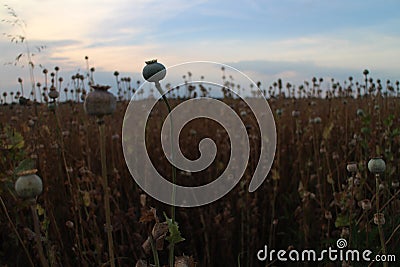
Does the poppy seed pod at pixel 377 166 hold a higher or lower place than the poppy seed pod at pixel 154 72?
lower

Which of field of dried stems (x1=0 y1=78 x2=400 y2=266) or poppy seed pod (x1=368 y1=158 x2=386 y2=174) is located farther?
field of dried stems (x1=0 y1=78 x2=400 y2=266)

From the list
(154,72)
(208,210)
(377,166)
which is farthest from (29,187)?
(208,210)

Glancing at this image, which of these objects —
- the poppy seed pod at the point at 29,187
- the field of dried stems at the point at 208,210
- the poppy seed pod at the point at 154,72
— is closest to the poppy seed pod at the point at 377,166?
the field of dried stems at the point at 208,210

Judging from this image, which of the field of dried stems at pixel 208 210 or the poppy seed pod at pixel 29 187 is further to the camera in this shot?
the field of dried stems at pixel 208 210

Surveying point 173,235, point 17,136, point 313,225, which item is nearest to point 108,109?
point 173,235

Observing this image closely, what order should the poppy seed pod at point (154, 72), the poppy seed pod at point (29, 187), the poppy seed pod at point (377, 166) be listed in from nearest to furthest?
1. the poppy seed pod at point (29, 187)
2. the poppy seed pod at point (154, 72)
3. the poppy seed pod at point (377, 166)

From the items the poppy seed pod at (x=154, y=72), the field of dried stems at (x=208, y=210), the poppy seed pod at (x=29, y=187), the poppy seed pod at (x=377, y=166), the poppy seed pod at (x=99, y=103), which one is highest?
the poppy seed pod at (x=154, y=72)

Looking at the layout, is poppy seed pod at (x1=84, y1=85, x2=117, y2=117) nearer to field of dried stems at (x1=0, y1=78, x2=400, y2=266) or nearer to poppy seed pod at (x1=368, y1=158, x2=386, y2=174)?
field of dried stems at (x1=0, y1=78, x2=400, y2=266)

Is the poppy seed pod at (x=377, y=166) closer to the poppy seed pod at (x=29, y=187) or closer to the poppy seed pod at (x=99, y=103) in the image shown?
the poppy seed pod at (x=99, y=103)

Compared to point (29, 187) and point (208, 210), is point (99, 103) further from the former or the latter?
point (208, 210)

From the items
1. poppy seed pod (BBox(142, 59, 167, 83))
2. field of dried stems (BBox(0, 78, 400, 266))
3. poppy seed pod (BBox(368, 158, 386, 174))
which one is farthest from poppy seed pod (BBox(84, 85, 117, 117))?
poppy seed pod (BBox(368, 158, 386, 174))

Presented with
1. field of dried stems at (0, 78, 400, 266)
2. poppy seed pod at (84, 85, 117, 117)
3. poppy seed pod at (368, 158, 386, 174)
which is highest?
poppy seed pod at (84, 85, 117, 117)

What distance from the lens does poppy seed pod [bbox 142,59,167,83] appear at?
0.84 m

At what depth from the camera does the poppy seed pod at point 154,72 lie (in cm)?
84
